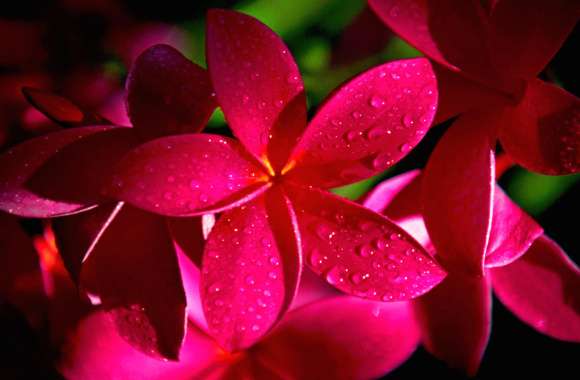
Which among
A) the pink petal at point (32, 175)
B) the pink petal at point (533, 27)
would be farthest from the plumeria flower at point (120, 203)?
the pink petal at point (533, 27)

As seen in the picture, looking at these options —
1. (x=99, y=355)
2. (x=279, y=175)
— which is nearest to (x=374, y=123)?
(x=279, y=175)

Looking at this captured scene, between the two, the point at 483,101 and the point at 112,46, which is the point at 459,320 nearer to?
the point at 483,101

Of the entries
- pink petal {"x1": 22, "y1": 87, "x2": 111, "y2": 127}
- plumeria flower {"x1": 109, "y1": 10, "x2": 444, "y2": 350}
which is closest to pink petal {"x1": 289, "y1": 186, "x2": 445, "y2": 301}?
plumeria flower {"x1": 109, "y1": 10, "x2": 444, "y2": 350}

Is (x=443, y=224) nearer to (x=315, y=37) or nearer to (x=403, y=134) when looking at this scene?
(x=403, y=134)

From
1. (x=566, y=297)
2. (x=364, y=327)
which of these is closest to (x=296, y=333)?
(x=364, y=327)

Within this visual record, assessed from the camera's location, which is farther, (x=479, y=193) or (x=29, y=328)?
(x=29, y=328)

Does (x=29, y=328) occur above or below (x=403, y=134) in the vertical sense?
below

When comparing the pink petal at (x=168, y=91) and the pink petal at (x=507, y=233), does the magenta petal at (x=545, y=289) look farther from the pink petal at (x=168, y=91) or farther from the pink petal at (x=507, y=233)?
the pink petal at (x=168, y=91)
